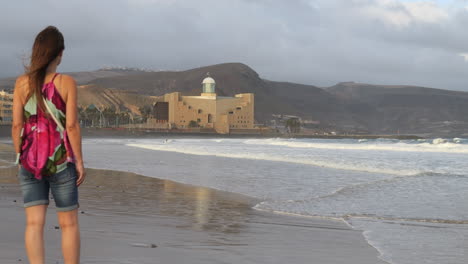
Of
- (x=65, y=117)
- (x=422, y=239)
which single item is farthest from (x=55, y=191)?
(x=422, y=239)

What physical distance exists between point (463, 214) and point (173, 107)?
166m

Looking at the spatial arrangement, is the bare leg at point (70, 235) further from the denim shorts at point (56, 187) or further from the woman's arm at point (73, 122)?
the woman's arm at point (73, 122)

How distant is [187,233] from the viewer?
684 cm

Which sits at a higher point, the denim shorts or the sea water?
the denim shorts

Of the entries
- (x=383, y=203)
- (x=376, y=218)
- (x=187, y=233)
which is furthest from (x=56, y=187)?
(x=383, y=203)

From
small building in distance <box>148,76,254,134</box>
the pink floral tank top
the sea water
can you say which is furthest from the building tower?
the pink floral tank top

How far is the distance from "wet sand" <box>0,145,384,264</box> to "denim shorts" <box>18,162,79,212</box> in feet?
4.07

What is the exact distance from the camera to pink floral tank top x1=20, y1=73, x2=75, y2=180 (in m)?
3.74

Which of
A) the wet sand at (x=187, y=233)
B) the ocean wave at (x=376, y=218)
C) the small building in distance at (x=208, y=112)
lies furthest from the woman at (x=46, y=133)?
the small building in distance at (x=208, y=112)

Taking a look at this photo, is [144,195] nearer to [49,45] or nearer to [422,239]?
[422,239]

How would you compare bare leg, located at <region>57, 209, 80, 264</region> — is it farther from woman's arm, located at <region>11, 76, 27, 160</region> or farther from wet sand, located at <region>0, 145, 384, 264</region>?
wet sand, located at <region>0, 145, 384, 264</region>

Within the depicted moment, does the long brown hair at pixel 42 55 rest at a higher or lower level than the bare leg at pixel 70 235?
higher

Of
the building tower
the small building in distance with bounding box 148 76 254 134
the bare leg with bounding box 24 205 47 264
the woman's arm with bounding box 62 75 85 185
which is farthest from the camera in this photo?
the building tower

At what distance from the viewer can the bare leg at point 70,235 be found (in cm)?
387
